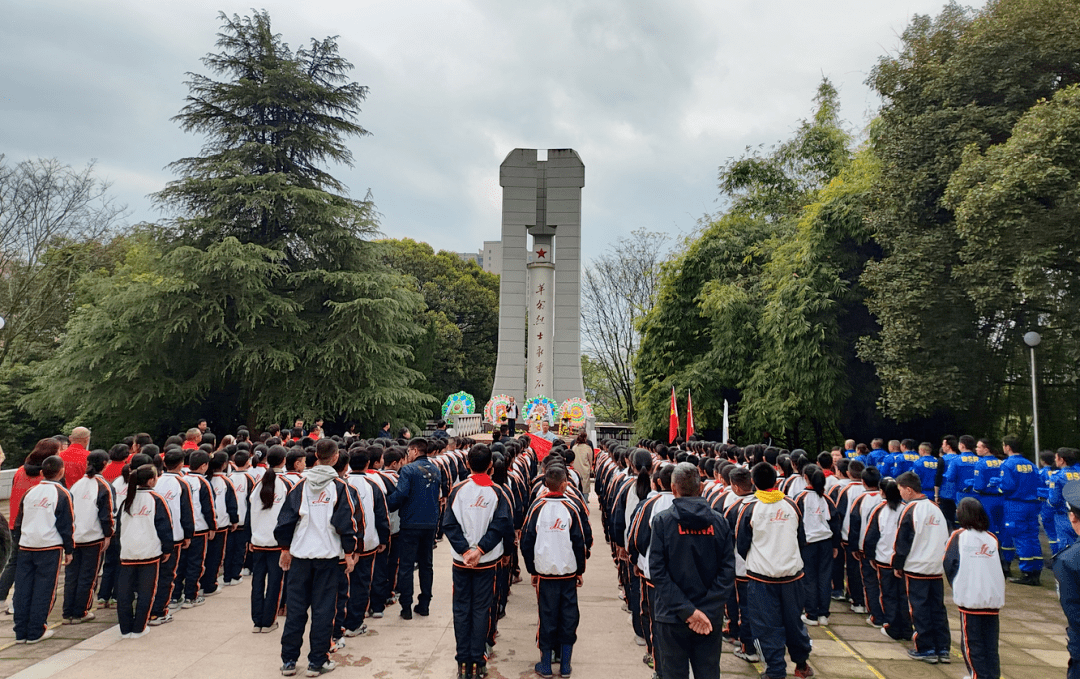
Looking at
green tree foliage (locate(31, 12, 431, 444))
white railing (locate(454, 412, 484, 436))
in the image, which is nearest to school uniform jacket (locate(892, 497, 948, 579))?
green tree foliage (locate(31, 12, 431, 444))

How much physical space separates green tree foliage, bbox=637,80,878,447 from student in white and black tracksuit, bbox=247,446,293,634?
44.2 ft

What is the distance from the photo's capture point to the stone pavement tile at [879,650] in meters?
5.54

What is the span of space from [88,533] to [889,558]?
778 centimetres

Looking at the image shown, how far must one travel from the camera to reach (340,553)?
5094 millimetres

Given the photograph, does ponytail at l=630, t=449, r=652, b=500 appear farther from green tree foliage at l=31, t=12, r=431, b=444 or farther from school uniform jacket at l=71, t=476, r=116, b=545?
green tree foliage at l=31, t=12, r=431, b=444

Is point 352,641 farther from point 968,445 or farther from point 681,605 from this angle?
point 968,445

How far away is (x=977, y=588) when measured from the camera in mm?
4602

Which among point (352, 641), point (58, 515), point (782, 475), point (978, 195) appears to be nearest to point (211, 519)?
point (58, 515)

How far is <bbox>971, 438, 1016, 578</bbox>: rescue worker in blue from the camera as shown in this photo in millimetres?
8562

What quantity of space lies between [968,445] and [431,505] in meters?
7.84

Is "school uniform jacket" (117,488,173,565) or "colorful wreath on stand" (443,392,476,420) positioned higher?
"colorful wreath on stand" (443,392,476,420)

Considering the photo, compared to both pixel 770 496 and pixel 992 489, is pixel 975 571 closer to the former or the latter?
pixel 770 496

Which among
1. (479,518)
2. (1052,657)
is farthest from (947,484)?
(479,518)

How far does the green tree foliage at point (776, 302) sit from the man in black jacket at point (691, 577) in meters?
13.2
